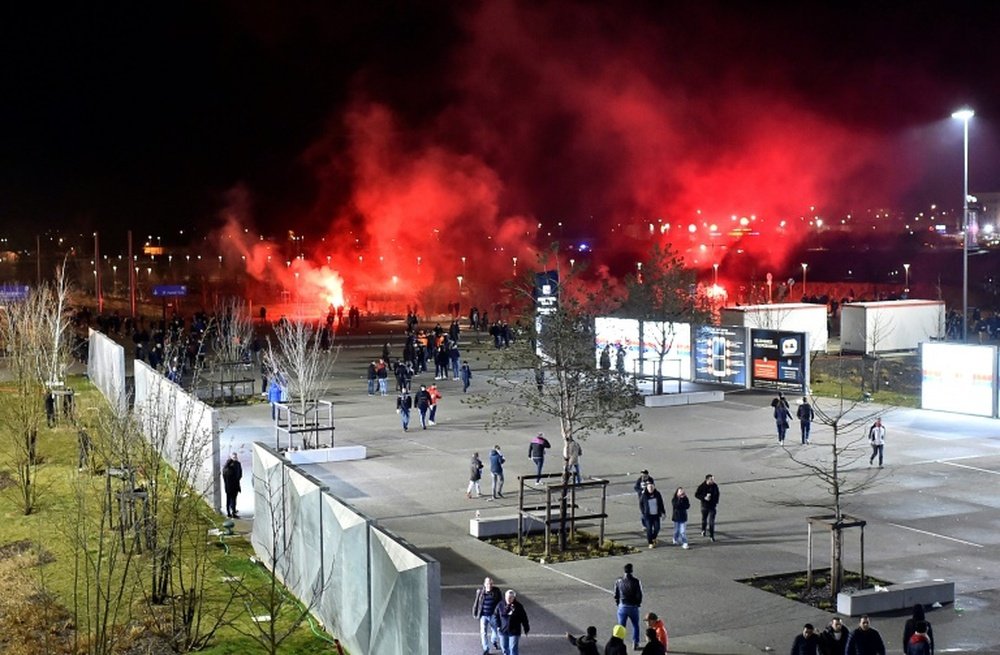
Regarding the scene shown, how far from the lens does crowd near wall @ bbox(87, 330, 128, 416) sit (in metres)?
22.1

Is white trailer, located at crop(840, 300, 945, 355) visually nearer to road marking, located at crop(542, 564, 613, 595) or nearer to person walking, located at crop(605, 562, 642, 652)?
road marking, located at crop(542, 564, 613, 595)

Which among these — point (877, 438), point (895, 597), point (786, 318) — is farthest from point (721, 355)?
point (895, 597)

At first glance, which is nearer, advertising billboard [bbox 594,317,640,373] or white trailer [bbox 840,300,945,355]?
advertising billboard [bbox 594,317,640,373]

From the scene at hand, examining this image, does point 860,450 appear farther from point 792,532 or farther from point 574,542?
point 574,542

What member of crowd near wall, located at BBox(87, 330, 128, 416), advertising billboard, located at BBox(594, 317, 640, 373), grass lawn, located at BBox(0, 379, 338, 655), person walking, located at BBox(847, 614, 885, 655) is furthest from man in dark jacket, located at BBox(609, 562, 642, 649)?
advertising billboard, located at BBox(594, 317, 640, 373)

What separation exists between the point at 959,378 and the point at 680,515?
18.1m

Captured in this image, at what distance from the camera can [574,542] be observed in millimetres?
19672

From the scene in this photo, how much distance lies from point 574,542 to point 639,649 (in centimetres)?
515

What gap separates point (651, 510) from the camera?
19.3 metres

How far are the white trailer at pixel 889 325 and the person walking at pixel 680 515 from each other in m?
32.1

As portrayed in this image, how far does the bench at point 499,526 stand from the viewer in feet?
65.8

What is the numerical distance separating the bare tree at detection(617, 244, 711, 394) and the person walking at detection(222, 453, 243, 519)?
20.9m

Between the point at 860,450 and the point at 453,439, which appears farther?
Answer: the point at 453,439

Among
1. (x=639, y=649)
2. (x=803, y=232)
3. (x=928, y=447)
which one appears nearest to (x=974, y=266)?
(x=803, y=232)
